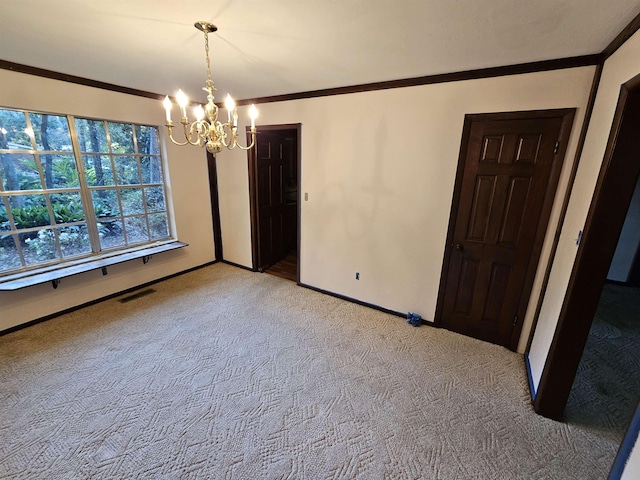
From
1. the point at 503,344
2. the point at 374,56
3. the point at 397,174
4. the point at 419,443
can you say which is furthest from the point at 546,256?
the point at 374,56

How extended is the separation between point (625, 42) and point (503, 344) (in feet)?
7.90

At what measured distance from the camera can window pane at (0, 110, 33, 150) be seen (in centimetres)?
249

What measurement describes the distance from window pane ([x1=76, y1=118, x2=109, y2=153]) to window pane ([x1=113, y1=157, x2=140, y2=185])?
0.19 m

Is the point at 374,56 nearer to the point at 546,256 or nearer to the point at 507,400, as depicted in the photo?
the point at 546,256

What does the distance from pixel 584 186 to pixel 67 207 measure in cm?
467

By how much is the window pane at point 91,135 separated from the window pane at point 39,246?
993 mm

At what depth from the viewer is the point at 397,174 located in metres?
2.81

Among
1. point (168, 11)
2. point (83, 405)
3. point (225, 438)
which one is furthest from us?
point (83, 405)

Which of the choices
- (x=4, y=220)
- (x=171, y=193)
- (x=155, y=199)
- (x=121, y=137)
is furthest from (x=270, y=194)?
(x=4, y=220)

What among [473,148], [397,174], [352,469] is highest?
[473,148]

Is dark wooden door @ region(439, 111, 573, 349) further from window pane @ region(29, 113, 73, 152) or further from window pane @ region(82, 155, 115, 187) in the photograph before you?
window pane @ region(29, 113, 73, 152)

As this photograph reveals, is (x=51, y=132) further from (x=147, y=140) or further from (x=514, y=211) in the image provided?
(x=514, y=211)

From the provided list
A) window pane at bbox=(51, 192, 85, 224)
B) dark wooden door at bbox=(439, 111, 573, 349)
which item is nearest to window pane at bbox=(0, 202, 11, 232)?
window pane at bbox=(51, 192, 85, 224)

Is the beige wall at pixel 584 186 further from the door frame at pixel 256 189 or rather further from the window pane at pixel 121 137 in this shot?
the window pane at pixel 121 137
